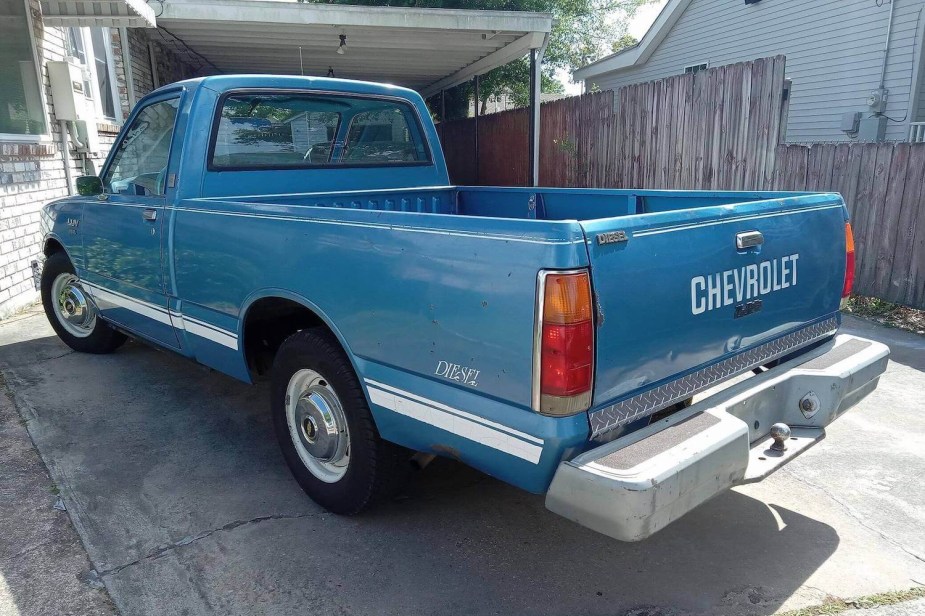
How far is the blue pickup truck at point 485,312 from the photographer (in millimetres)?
2057

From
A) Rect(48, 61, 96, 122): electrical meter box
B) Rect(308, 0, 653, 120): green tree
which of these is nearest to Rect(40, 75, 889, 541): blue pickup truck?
Rect(48, 61, 96, 122): electrical meter box

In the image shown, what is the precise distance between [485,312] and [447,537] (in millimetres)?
1286

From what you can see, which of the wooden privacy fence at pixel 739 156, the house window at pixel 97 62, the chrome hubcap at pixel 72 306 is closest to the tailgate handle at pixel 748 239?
the chrome hubcap at pixel 72 306

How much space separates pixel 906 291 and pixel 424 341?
5934mm

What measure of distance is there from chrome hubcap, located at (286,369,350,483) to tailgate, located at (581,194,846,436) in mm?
1290

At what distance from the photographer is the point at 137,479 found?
3438 millimetres

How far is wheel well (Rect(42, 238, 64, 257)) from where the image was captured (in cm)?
528

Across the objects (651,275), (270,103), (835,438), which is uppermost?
(270,103)

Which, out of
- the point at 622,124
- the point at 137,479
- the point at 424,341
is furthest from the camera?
the point at 622,124

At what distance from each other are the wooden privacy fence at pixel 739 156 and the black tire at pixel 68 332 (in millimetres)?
6568

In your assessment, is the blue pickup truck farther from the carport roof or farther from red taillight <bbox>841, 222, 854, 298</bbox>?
the carport roof

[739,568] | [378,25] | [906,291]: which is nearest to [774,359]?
[739,568]

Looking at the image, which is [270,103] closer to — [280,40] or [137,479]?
[137,479]

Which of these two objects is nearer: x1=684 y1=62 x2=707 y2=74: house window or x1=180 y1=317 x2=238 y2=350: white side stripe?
x1=180 y1=317 x2=238 y2=350: white side stripe
